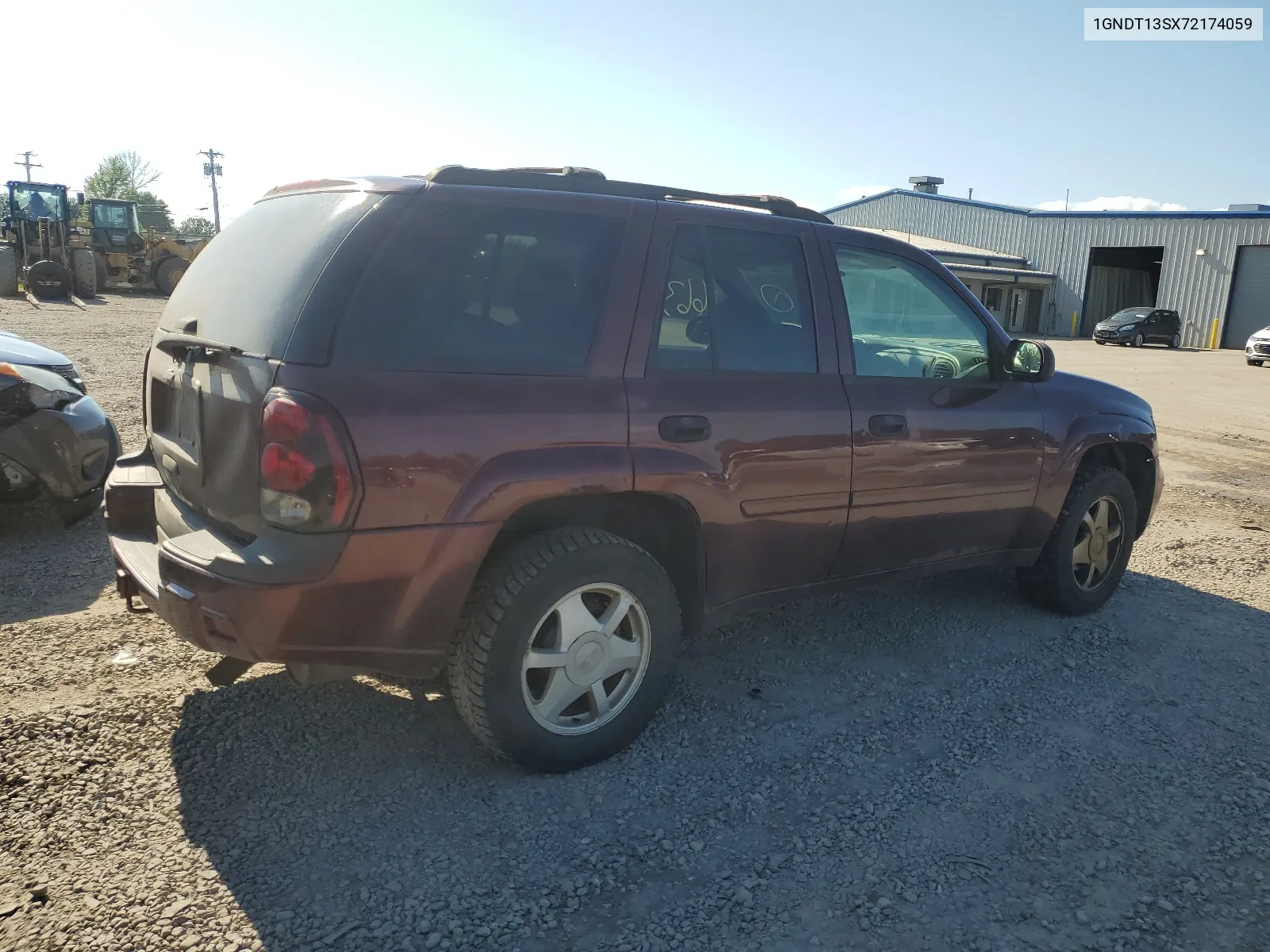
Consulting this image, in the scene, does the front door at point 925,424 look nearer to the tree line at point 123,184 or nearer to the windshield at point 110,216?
the windshield at point 110,216

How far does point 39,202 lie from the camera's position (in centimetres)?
2744

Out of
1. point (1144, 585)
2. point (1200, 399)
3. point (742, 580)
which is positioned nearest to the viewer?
point (742, 580)

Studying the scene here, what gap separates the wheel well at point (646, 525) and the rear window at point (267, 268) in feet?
2.96

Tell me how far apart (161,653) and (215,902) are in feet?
5.46

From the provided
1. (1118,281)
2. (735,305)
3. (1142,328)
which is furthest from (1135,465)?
(1118,281)

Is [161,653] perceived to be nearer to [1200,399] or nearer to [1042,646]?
[1042,646]

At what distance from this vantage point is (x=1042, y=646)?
4.36 m

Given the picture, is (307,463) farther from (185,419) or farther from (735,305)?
(735,305)

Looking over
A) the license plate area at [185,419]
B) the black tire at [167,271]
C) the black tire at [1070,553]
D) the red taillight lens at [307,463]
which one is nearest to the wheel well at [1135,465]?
the black tire at [1070,553]

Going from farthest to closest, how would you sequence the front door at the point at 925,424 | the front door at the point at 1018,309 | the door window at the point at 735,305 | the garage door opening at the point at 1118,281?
the garage door opening at the point at 1118,281 → the front door at the point at 1018,309 → the front door at the point at 925,424 → the door window at the point at 735,305

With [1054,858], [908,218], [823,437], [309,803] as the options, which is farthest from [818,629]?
[908,218]

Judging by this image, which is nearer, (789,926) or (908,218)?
(789,926)

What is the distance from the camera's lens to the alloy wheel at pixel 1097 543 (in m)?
4.71

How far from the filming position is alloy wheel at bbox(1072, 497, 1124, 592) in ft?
15.5
